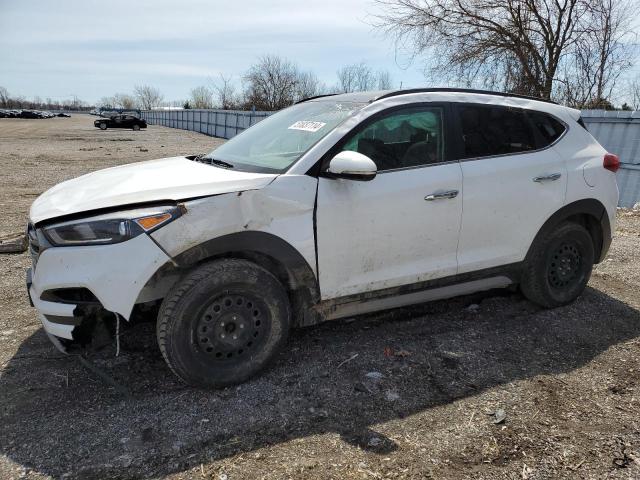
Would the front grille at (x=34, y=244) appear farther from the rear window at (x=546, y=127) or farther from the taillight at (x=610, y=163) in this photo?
the taillight at (x=610, y=163)

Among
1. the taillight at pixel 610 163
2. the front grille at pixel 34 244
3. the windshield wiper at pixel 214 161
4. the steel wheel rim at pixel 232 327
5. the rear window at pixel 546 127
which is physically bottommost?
the steel wheel rim at pixel 232 327

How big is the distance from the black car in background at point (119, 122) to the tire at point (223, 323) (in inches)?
1923

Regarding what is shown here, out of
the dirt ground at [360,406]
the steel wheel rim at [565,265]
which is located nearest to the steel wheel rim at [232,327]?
the dirt ground at [360,406]

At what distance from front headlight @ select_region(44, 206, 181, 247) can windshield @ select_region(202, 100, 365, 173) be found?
0.75 meters

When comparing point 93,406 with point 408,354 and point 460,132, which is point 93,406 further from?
point 460,132

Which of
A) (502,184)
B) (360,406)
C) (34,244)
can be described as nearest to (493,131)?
(502,184)

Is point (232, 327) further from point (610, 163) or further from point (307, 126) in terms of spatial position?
point (610, 163)

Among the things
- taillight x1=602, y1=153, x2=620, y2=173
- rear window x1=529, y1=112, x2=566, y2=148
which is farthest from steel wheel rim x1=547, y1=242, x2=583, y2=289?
rear window x1=529, y1=112, x2=566, y2=148

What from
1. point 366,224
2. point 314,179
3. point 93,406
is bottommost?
point 93,406

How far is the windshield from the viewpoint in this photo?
A: 10.6 ft

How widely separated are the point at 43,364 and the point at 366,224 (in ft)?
7.64

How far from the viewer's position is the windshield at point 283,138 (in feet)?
10.6

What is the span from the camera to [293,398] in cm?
294

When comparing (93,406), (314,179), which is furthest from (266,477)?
(314,179)
